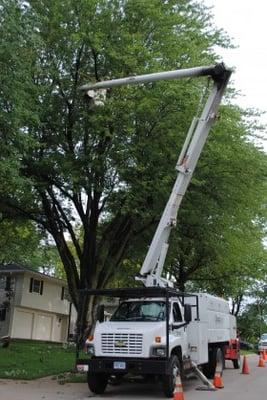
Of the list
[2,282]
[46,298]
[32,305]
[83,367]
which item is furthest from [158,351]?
[2,282]

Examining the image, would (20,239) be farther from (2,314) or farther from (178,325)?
(178,325)

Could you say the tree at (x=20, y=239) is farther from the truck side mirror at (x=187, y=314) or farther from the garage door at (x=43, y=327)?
the truck side mirror at (x=187, y=314)

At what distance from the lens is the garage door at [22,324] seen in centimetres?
4166

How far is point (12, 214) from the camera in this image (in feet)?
83.2

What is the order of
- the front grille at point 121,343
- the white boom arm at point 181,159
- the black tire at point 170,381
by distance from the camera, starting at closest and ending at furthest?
the black tire at point 170,381 < the front grille at point 121,343 < the white boom arm at point 181,159

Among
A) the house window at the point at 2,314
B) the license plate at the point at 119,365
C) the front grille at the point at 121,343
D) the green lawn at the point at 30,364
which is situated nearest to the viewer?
the license plate at the point at 119,365

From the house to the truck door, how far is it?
84.8ft

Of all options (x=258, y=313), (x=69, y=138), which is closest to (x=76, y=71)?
(x=69, y=138)

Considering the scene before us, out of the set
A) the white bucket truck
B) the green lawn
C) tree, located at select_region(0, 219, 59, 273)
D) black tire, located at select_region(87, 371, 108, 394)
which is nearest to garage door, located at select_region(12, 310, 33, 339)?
tree, located at select_region(0, 219, 59, 273)

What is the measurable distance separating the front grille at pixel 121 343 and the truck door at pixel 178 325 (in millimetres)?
1134

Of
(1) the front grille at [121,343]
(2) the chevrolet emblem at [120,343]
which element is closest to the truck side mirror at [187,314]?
(1) the front grille at [121,343]

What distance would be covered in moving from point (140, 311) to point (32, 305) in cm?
3049

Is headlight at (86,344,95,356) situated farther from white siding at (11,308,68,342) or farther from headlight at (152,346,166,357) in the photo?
white siding at (11,308,68,342)

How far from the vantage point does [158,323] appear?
13250 mm
